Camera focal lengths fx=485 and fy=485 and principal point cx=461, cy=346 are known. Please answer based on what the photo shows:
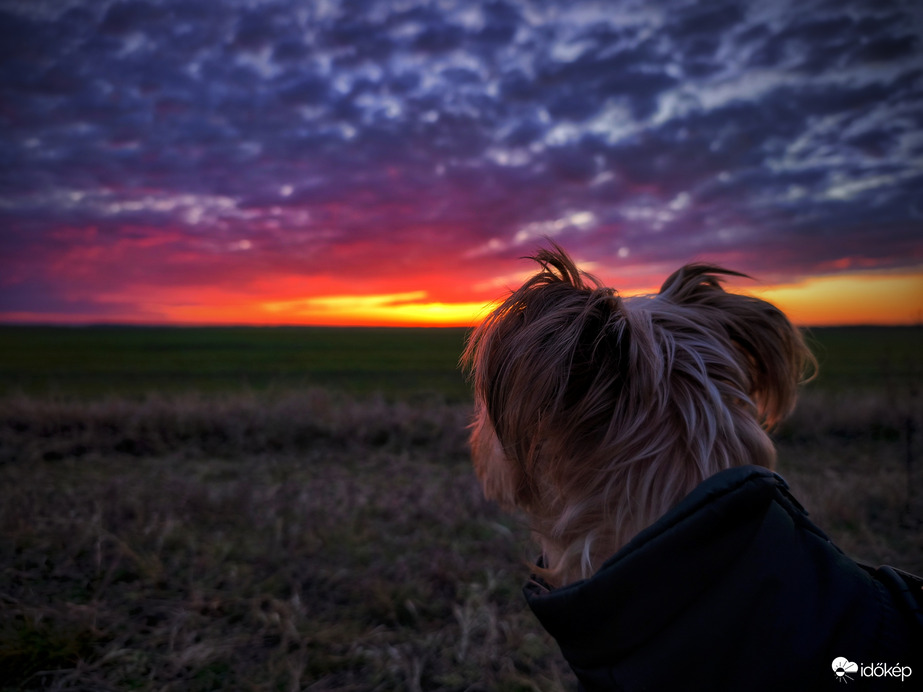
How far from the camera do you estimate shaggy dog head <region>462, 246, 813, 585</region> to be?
119 centimetres

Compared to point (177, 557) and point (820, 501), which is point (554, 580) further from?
point (820, 501)

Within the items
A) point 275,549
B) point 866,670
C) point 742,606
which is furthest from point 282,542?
point 866,670

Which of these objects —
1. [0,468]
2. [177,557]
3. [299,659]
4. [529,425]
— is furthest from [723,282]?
[0,468]

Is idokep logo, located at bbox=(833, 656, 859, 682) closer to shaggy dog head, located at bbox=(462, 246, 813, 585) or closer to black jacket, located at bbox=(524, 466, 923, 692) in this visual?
black jacket, located at bbox=(524, 466, 923, 692)

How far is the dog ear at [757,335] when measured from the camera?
4.93 ft

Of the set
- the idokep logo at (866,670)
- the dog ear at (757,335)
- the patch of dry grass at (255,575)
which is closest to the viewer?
the idokep logo at (866,670)

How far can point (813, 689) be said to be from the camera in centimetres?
91

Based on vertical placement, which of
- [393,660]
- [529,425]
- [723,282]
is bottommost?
[393,660]

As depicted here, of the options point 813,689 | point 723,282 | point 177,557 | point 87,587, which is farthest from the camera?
point 177,557

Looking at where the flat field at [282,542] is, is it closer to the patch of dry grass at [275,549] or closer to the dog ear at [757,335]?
the patch of dry grass at [275,549]

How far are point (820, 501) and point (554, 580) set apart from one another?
11.9 ft

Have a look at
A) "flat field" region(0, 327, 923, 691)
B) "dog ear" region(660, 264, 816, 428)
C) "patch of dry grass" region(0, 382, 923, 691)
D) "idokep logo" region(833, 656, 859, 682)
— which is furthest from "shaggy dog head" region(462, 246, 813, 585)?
"patch of dry grass" region(0, 382, 923, 691)

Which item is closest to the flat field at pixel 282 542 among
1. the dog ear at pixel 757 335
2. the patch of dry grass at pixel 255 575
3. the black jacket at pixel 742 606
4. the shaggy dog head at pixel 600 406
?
the patch of dry grass at pixel 255 575

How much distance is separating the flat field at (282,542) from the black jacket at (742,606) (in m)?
0.97
